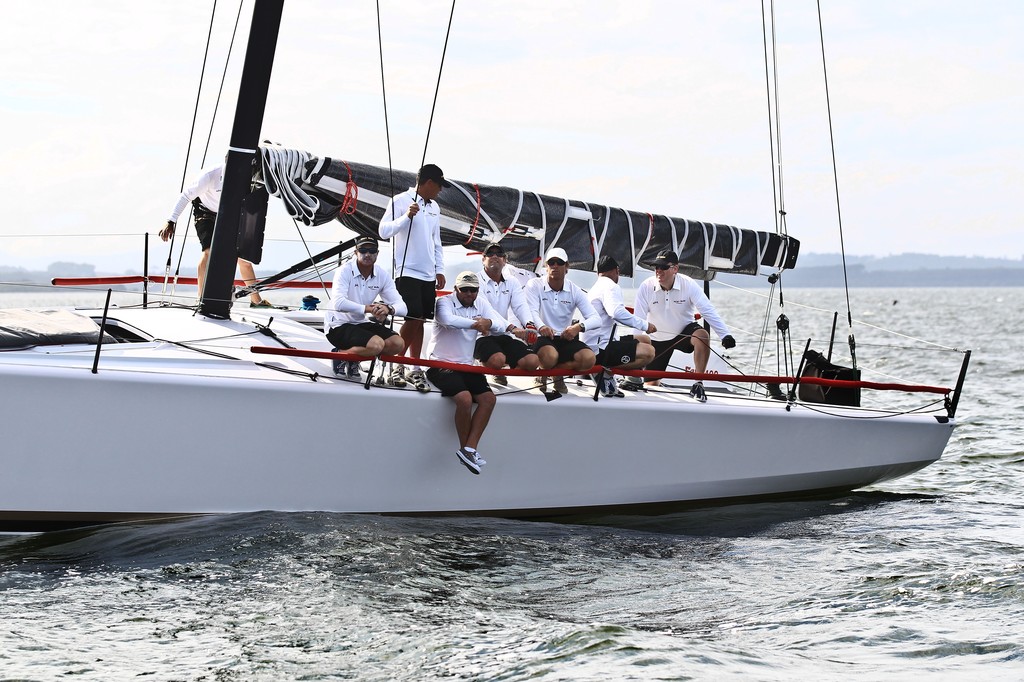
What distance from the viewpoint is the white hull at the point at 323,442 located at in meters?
5.97

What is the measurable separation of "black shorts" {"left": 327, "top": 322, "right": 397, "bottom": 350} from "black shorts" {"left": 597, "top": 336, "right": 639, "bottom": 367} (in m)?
1.76

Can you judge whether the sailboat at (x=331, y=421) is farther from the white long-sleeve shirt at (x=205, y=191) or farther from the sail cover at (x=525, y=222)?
the white long-sleeve shirt at (x=205, y=191)

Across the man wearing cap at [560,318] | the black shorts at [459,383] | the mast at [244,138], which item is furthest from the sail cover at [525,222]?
the black shorts at [459,383]

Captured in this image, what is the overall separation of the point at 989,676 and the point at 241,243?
17.2 ft

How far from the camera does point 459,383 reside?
6.80 metres

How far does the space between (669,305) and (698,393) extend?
821 mm

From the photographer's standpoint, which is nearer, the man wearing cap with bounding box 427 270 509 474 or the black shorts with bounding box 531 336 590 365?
the man wearing cap with bounding box 427 270 509 474

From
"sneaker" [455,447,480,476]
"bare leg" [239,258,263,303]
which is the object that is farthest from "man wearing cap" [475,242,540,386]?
"bare leg" [239,258,263,303]

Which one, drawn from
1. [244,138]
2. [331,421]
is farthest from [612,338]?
[244,138]

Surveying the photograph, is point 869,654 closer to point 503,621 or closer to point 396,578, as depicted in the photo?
point 503,621

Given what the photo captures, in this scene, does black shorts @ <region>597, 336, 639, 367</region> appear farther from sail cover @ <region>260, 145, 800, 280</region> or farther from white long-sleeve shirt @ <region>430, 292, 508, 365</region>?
sail cover @ <region>260, 145, 800, 280</region>

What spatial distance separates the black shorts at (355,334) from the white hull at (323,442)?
0.23m

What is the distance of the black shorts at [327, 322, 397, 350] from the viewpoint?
6.66 meters

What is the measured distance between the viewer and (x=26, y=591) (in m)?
5.41
